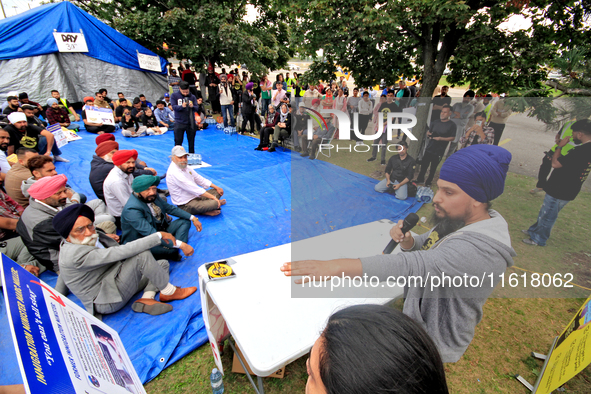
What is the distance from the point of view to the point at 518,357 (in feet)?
7.45

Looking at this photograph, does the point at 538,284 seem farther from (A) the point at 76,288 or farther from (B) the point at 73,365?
(A) the point at 76,288

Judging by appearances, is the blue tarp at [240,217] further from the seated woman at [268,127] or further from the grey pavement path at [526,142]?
the seated woman at [268,127]

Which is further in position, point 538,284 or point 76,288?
point 76,288

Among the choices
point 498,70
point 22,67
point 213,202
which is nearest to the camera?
point 498,70

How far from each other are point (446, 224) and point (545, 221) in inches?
23.3

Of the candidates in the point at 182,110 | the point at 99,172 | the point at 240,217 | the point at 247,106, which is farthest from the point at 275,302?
the point at 247,106

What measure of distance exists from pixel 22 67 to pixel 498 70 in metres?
13.3

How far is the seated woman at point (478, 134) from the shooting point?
1.36m

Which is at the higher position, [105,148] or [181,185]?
[105,148]

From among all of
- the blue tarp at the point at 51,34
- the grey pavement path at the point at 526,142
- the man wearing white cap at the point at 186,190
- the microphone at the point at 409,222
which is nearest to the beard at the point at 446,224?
the microphone at the point at 409,222

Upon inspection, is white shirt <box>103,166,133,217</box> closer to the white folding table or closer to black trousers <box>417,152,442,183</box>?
the white folding table

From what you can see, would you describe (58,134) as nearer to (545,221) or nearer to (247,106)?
(247,106)

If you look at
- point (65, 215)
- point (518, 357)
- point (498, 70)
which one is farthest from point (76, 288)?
point (498, 70)

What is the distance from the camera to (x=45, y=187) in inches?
99.4
